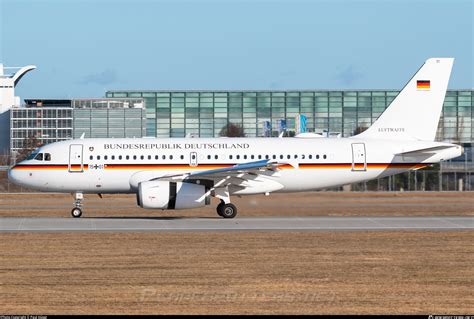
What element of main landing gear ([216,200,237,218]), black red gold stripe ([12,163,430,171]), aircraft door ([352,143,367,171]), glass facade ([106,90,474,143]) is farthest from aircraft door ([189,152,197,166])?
glass facade ([106,90,474,143])

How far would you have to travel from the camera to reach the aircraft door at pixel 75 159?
37625mm

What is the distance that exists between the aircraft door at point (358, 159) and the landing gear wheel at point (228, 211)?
17.9ft

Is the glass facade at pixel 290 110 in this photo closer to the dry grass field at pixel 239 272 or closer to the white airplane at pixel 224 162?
the white airplane at pixel 224 162

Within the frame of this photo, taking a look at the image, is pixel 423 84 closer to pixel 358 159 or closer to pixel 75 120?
pixel 358 159

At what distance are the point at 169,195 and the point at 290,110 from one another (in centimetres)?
8205

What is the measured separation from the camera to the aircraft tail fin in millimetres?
39375

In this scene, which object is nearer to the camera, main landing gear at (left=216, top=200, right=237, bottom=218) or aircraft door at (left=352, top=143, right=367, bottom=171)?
main landing gear at (left=216, top=200, right=237, bottom=218)

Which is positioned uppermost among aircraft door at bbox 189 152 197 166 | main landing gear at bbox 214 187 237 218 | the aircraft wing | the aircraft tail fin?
the aircraft tail fin

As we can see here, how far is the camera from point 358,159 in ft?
125

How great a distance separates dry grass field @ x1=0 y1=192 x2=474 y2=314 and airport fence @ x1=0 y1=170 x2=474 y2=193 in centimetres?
3817

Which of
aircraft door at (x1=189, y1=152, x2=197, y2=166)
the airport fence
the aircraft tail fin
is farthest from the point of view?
the airport fence

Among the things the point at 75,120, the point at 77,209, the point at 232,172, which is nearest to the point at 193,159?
the point at 232,172

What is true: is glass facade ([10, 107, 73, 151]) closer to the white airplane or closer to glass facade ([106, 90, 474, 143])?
glass facade ([106, 90, 474, 143])

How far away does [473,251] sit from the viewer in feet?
81.8
